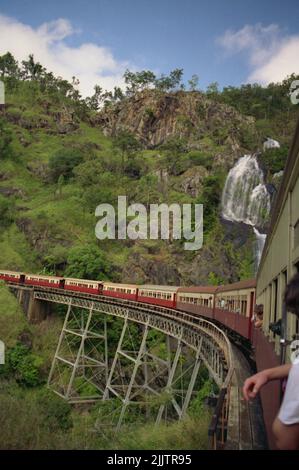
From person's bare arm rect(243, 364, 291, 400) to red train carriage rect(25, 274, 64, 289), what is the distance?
32200 millimetres

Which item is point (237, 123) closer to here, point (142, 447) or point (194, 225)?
point (194, 225)

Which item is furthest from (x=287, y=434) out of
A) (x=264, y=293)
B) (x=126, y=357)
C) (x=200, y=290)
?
(x=126, y=357)

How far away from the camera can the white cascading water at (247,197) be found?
4597 centimetres

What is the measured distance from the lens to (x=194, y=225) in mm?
46719

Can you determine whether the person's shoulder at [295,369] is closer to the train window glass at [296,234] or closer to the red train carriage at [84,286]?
the train window glass at [296,234]

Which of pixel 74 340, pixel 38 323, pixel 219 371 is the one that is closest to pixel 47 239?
pixel 38 323

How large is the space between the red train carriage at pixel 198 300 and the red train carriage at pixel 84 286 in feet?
27.1

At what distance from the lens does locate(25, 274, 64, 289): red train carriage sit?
1337 inches

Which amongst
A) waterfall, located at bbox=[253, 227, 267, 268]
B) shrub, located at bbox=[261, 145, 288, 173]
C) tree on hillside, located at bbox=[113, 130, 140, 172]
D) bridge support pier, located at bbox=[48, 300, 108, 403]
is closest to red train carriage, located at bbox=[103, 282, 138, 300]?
bridge support pier, located at bbox=[48, 300, 108, 403]

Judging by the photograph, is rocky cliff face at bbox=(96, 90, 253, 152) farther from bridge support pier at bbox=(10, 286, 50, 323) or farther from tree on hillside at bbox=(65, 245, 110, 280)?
bridge support pier at bbox=(10, 286, 50, 323)

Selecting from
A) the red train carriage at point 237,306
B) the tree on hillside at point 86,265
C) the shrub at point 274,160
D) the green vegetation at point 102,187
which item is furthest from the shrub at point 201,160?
the red train carriage at point 237,306

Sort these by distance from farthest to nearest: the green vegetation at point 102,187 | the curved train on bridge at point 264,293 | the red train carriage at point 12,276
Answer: the red train carriage at point 12,276
the green vegetation at point 102,187
the curved train on bridge at point 264,293

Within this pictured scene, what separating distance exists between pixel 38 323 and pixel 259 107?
58753mm

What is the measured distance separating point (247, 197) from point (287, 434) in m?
47.3
